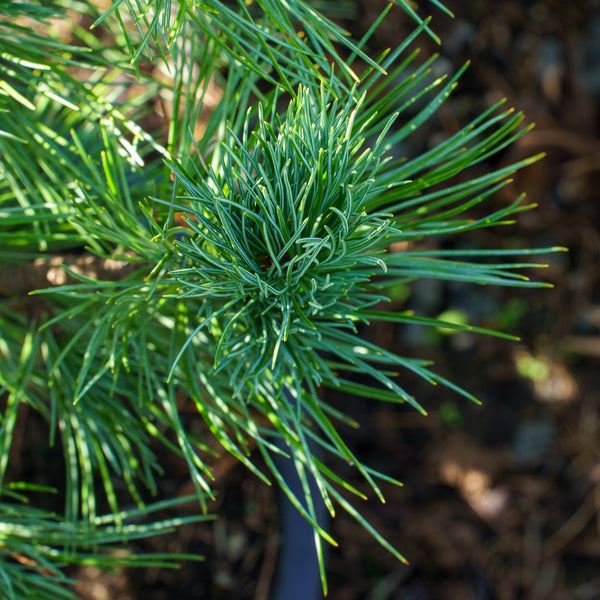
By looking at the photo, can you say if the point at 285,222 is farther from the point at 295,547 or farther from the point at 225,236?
the point at 295,547

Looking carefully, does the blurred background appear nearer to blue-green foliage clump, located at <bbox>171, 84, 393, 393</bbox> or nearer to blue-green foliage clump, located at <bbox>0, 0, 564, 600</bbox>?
blue-green foliage clump, located at <bbox>0, 0, 564, 600</bbox>

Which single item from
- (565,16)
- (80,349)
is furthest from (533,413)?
(80,349)

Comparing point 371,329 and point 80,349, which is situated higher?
point 371,329

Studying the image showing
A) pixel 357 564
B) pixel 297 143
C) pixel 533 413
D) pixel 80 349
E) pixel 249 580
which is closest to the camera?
pixel 297 143

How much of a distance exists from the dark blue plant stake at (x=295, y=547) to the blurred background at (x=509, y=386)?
0.80ft

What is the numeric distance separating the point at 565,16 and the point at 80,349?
1374 millimetres

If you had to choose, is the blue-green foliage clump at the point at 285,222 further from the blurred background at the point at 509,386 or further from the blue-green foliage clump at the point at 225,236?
the blurred background at the point at 509,386

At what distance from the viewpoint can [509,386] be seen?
4.11 ft

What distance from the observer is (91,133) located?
→ 55 centimetres

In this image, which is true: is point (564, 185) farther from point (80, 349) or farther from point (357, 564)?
point (80, 349)

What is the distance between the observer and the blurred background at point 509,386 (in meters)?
1.16

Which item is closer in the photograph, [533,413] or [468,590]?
[468,590]

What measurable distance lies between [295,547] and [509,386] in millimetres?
639

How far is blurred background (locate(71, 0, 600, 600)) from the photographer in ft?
3.81
